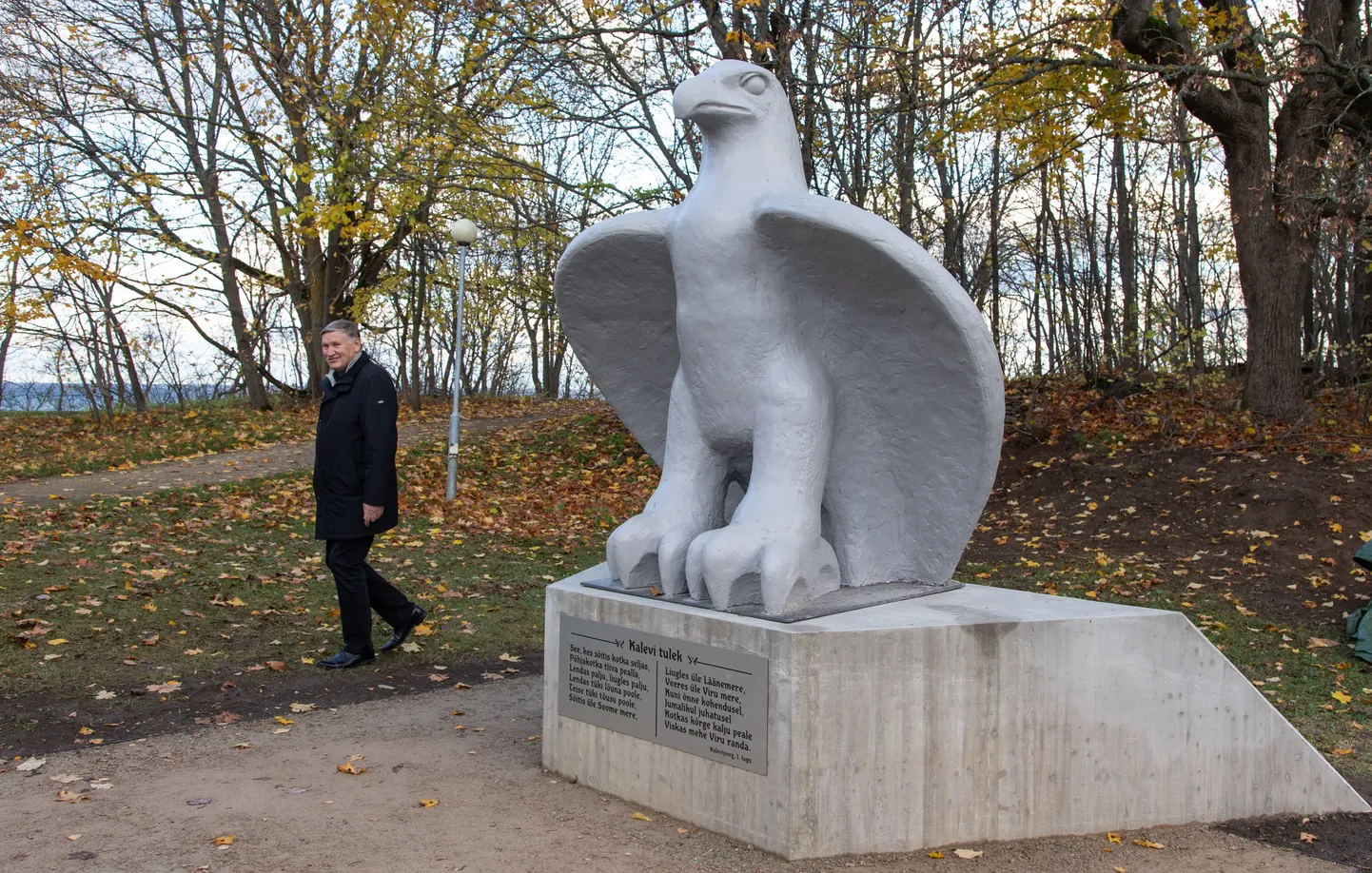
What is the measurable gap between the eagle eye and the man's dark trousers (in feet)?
9.43

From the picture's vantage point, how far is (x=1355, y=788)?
4324 millimetres

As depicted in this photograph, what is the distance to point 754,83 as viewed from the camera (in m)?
4.06

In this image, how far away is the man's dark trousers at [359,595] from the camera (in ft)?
18.2

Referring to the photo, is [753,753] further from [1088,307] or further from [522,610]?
[1088,307]

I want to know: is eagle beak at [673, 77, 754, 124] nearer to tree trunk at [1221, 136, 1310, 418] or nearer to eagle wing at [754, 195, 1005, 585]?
eagle wing at [754, 195, 1005, 585]

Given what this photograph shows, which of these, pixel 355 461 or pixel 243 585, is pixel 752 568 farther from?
pixel 243 585

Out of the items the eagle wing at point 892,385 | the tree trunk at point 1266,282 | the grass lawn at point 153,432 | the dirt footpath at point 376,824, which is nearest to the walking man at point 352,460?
the dirt footpath at point 376,824

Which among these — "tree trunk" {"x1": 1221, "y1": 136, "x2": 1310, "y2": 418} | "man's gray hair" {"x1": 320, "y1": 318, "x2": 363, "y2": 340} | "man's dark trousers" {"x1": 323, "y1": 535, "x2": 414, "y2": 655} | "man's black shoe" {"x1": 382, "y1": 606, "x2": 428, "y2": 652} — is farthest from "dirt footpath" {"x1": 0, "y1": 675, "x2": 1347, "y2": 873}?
"tree trunk" {"x1": 1221, "y1": 136, "x2": 1310, "y2": 418}

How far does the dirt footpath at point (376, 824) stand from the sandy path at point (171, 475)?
305 inches

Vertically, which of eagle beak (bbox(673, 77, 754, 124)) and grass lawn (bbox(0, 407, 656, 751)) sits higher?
eagle beak (bbox(673, 77, 754, 124))

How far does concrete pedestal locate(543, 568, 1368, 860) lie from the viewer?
3459 millimetres

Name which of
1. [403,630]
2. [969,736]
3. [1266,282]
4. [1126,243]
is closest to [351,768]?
[403,630]

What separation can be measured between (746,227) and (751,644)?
4.70 feet

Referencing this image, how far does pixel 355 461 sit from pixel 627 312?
181 centimetres
